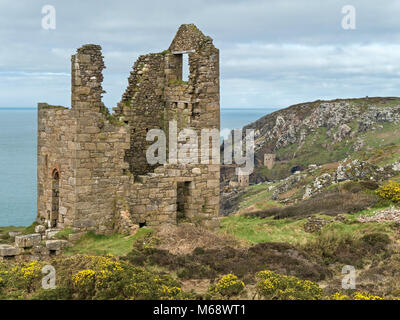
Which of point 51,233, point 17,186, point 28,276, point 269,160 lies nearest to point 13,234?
point 51,233

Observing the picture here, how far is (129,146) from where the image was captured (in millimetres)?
17984

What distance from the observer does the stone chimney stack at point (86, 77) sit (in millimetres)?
17047

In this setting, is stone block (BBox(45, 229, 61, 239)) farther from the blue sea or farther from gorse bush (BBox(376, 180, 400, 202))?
the blue sea

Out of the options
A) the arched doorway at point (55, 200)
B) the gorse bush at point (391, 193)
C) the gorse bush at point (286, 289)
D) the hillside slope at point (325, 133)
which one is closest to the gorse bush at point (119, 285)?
the gorse bush at point (286, 289)

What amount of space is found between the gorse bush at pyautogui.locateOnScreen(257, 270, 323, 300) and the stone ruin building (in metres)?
7.05

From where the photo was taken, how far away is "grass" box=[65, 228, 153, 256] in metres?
15.7

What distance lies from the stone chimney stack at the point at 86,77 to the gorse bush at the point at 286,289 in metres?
8.97

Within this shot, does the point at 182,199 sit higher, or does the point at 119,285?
the point at 182,199

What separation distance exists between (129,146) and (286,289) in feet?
29.3

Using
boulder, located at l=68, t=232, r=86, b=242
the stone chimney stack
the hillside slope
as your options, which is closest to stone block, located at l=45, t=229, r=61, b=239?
boulder, located at l=68, t=232, r=86, b=242

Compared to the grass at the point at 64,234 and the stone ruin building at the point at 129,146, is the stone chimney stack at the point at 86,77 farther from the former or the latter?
the grass at the point at 64,234

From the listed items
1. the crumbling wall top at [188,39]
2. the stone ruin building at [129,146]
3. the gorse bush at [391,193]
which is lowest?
the gorse bush at [391,193]

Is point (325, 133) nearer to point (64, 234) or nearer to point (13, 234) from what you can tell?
point (13, 234)

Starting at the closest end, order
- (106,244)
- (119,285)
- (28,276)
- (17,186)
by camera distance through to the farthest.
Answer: (119,285), (28,276), (106,244), (17,186)
